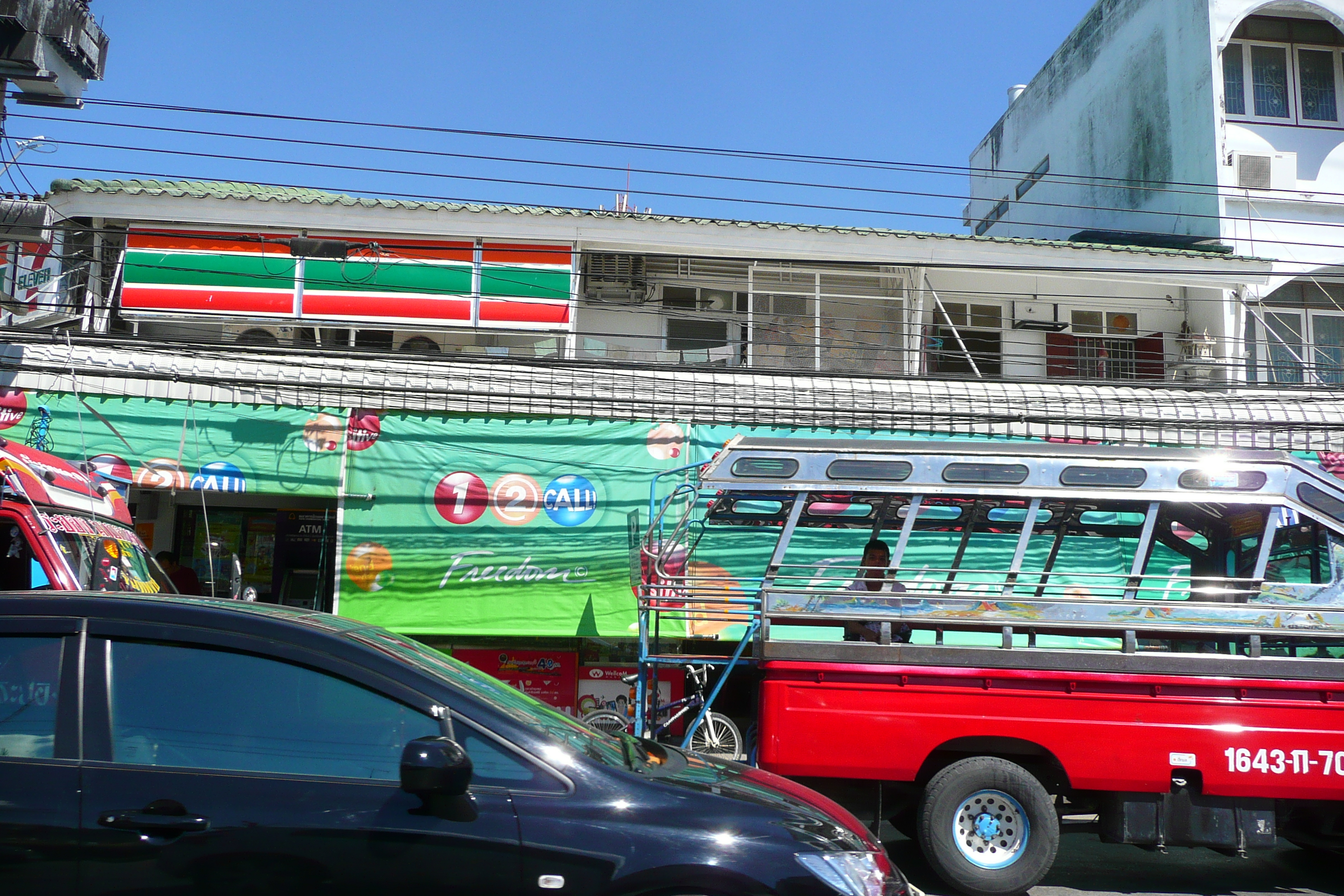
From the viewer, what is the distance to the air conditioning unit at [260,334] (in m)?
12.7

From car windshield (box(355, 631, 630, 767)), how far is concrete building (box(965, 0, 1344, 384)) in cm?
1357

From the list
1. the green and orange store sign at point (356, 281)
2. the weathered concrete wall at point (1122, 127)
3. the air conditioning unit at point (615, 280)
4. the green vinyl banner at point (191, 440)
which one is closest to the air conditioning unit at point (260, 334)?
the green and orange store sign at point (356, 281)

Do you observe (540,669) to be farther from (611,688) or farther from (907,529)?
(907,529)

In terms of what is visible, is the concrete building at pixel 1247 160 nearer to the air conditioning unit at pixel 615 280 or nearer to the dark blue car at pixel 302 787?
the air conditioning unit at pixel 615 280

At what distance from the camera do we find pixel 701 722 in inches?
298

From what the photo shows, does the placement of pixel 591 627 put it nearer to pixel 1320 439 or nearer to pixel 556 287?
pixel 556 287

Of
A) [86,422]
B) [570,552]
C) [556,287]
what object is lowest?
[570,552]

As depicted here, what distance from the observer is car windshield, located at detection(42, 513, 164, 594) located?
24.9 ft

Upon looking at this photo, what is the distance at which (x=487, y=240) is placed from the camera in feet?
44.8

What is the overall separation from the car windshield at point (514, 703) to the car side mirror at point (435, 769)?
0.98ft

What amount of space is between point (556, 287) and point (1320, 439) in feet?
31.4

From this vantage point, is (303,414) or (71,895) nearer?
(71,895)

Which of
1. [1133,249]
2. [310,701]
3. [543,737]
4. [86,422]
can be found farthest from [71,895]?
[1133,249]

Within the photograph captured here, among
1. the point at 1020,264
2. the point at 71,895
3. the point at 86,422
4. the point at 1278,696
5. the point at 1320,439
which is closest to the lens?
the point at 71,895
